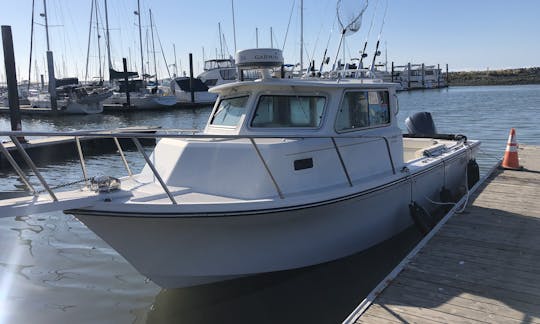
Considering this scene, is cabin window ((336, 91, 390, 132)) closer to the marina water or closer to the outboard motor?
the marina water

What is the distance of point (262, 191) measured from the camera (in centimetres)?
494

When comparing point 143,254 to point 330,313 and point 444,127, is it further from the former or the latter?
point 444,127

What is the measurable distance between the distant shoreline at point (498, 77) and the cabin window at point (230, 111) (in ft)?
319

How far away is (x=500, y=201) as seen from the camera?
284 inches

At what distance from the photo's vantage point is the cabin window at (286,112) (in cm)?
567

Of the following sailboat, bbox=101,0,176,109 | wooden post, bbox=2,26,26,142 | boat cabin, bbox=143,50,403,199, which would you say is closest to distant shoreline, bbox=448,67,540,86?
sailboat, bbox=101,0,176,109

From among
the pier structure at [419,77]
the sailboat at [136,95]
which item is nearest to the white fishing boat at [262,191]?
the sailboat at [136,95]

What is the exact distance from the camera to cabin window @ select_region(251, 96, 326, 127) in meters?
5.67

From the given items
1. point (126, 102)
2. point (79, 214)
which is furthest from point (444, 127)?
point (126, 102)

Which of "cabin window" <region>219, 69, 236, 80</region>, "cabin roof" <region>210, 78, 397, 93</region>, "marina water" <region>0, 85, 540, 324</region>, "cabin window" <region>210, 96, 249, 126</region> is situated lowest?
"marina water" <region>0, 85, 540, 324</region>

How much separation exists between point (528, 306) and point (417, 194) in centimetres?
301

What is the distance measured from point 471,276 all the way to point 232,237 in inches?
96.0

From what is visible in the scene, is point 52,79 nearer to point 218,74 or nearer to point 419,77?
point 218,74

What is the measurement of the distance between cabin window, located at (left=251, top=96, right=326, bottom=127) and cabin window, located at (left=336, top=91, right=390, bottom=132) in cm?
35
